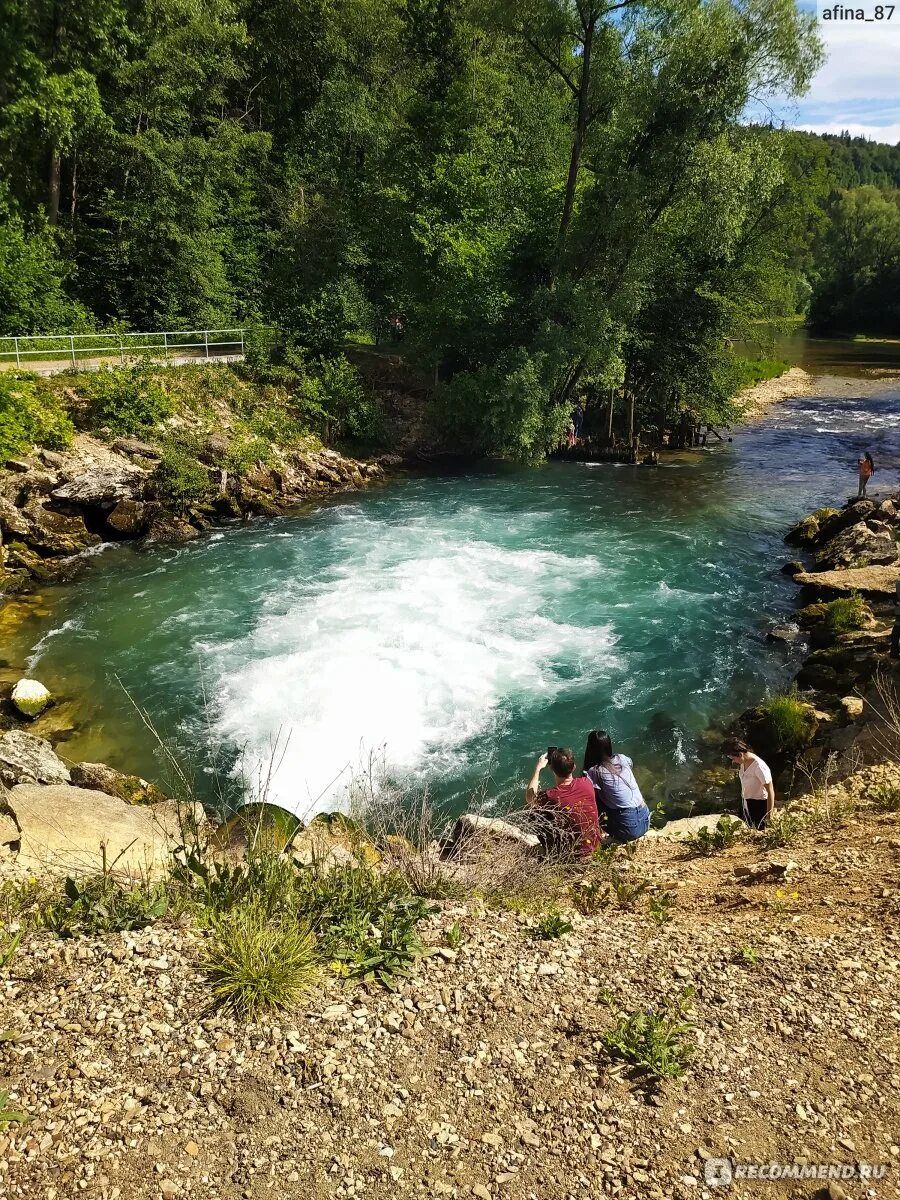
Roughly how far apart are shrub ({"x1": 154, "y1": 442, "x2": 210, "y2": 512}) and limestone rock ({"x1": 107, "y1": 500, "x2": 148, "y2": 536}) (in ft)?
2.94

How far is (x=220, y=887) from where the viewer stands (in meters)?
5.48

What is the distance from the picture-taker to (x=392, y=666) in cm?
1326

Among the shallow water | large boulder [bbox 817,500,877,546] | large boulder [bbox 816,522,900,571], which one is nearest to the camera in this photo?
the shallow water

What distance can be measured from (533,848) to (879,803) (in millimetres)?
3760

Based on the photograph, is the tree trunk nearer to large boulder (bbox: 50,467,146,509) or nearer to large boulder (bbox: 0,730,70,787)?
large boulder (bbox: 50,467,146,509)

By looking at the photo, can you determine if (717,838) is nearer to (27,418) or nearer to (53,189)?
(27,418)

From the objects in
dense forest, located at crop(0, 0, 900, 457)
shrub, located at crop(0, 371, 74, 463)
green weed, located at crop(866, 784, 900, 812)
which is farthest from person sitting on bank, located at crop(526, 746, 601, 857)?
dense forest, located at crop(0, 0, 900, 457)

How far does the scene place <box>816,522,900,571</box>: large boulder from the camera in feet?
55.9

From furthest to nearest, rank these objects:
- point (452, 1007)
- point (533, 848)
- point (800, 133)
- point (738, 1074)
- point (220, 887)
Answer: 1. point (800, 133)
2. point (533, 848)
3. point (220, 887)
4. point (452, 1007)
5. point (738, 1074)

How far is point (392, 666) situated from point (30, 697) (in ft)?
19.1

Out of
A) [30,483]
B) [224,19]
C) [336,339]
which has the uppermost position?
[224,19]

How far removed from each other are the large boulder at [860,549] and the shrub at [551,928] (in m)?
14.5

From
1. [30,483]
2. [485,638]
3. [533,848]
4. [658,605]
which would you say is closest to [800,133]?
[658,605]

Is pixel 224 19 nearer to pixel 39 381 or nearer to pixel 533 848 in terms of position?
pixel 39 381
